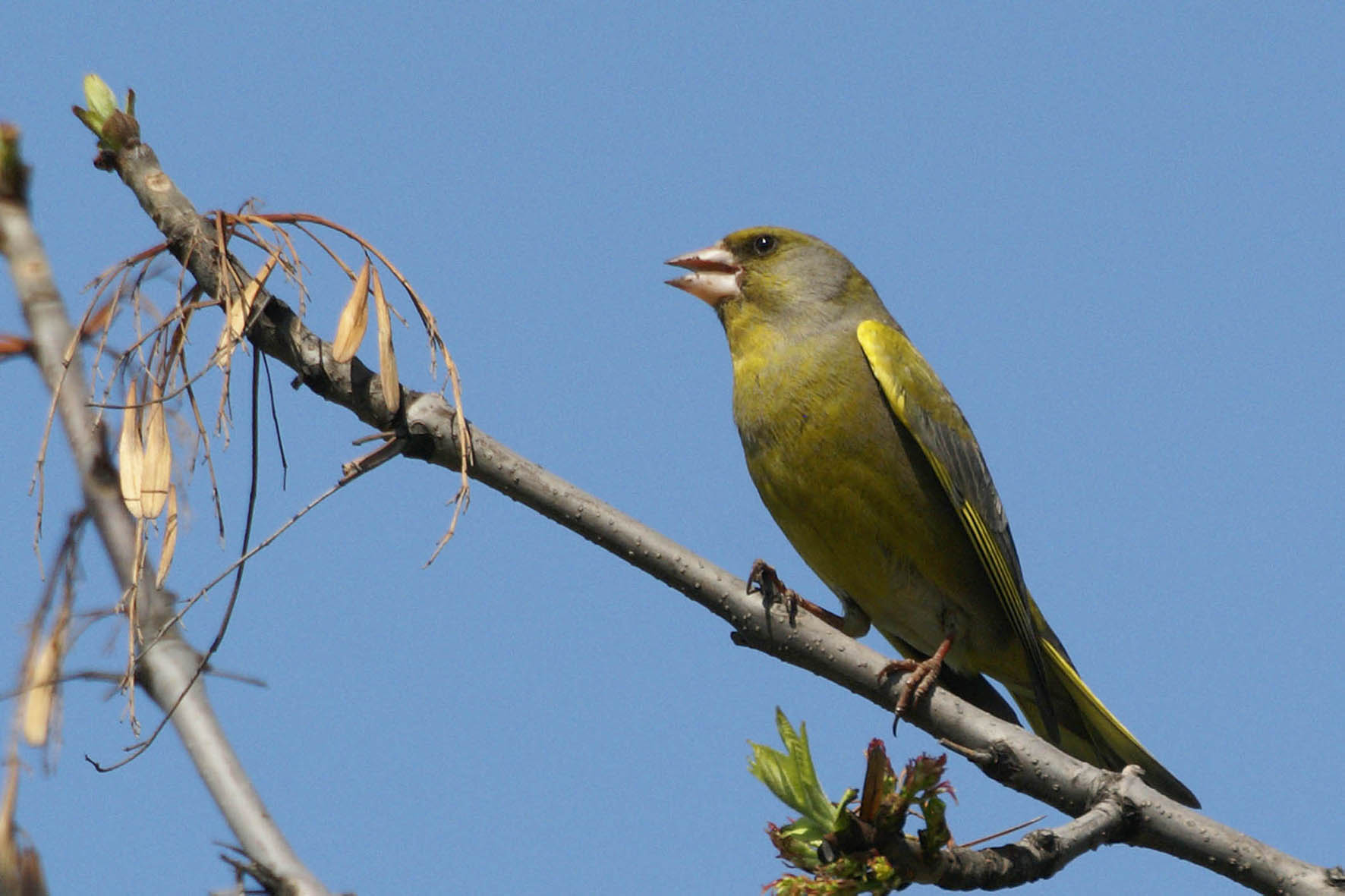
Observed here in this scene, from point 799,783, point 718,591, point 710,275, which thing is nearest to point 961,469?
point 710,275

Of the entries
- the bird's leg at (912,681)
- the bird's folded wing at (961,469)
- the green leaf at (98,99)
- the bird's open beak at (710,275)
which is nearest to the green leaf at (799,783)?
the bird's leg at (912,681)

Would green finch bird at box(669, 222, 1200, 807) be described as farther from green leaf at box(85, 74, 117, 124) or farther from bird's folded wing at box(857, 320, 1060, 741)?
green leaf at box(85, 74, 117, 124)

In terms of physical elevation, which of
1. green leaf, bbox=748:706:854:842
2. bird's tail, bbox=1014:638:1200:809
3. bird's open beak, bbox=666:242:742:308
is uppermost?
bird's open beak, bbox=666:242:742:308

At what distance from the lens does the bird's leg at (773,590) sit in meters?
3.23

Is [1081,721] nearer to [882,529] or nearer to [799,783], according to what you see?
[882,529]

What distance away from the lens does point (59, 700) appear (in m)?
1.98

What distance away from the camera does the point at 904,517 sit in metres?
4.80

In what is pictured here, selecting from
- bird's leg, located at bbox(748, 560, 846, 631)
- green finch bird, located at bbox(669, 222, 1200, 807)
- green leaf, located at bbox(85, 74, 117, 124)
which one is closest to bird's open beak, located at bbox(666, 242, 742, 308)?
green finch bird, located at bbox(669, 222, 1200, 807)

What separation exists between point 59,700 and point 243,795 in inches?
17.2

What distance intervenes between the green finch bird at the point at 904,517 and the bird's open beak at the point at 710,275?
17.8 inches

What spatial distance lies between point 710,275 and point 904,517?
4.70 ft

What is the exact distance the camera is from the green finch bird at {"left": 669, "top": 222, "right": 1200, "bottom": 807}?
4777 mm

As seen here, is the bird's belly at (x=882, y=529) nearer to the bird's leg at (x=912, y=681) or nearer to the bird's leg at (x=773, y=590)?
the bird's leg at (x=773, y=590)

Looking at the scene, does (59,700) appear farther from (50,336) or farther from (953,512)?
(953,512)
